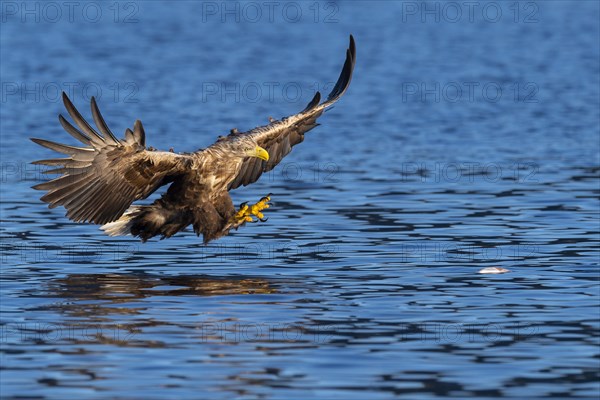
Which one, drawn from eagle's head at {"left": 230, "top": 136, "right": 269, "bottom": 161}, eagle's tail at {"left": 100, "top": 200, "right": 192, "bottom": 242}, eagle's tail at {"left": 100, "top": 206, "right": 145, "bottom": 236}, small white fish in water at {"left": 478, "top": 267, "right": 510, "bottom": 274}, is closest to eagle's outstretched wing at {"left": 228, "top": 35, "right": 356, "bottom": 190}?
eagle's head at {"left": 230, "top": 136, "right": 269, "bottom": 161}

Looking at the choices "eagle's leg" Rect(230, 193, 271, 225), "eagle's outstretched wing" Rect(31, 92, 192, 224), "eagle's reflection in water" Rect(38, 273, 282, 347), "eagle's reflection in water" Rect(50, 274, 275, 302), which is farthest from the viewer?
"eagle's leg" Rect(230, 193, 271, 225)

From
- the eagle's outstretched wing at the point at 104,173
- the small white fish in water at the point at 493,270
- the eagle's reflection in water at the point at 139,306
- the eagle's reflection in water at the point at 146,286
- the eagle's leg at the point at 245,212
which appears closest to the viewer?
the eagle's reflection in water at the point at 139,306

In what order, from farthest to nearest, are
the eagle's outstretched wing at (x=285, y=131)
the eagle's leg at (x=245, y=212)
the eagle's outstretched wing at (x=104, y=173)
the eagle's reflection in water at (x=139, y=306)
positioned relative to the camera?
the eagle's outstretched wing at (x=285, y=131), the eagle's leg at (x=245, y=212), the eagle's outstretched wing at (x=104, y=173), the eagle's reflection in water at (x=139, y=306)

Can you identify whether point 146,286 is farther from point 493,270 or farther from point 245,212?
point 493,270

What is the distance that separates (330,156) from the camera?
2142 centimetres

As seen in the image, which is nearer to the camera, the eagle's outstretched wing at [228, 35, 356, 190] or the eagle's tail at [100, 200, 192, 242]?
Answer: the eagle's tail at [100, 200, 192, 242]

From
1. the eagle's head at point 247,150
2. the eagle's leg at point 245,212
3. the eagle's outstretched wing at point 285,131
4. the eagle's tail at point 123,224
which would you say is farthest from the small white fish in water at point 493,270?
the eagle's tail at point 123,224

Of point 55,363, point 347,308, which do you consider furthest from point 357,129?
point 55,363

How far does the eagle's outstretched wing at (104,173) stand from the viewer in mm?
11859

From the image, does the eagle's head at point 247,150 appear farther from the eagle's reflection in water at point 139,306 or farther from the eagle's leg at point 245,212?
the eagle's reflection in water at point 139,306

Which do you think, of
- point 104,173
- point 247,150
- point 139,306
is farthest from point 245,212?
point 139,306

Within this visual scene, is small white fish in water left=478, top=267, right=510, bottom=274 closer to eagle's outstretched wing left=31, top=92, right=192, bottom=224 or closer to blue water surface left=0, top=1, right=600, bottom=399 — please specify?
blue water surface left=0, top=1, right=600, bottom=399

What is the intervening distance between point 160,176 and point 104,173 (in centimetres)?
54

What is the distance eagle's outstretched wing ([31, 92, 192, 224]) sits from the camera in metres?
11.9
